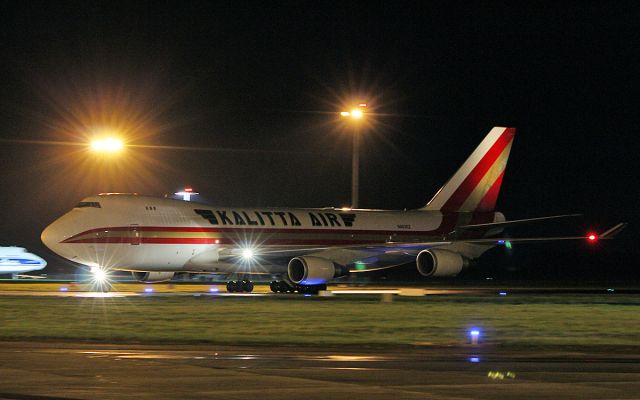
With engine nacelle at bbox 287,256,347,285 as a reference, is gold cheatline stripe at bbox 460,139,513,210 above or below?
above

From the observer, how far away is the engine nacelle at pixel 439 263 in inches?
2074

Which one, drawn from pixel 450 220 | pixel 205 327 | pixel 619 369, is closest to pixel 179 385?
pixel 619 369

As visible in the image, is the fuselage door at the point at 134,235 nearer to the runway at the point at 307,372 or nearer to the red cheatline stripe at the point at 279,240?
the red cheatline stripe at the point at 279,240

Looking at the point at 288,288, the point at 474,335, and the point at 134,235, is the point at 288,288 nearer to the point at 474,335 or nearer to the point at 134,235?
the point at 134,235

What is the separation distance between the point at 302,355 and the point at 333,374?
338 cm

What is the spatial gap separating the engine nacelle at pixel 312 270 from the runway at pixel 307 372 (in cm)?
2569

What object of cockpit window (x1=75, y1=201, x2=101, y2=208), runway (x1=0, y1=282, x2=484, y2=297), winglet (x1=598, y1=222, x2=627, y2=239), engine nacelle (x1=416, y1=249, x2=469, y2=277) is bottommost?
runway (x1=0, y1=282, x2=484, y2=297)

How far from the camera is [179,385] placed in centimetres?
1620

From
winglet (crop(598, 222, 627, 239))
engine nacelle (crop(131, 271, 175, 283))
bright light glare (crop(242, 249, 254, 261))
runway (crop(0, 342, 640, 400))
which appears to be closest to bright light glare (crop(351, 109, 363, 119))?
bright light glare (crop(242, 249, 254, 261))

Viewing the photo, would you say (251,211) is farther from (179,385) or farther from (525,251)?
(525,251)

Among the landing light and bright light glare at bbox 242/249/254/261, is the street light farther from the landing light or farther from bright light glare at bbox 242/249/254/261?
the landing light

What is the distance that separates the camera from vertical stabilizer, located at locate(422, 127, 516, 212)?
61781 millimetres

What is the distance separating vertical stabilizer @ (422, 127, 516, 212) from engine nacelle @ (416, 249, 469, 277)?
824cm

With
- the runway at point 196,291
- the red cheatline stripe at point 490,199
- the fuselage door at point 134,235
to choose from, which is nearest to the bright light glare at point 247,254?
the runway at point 196,291
